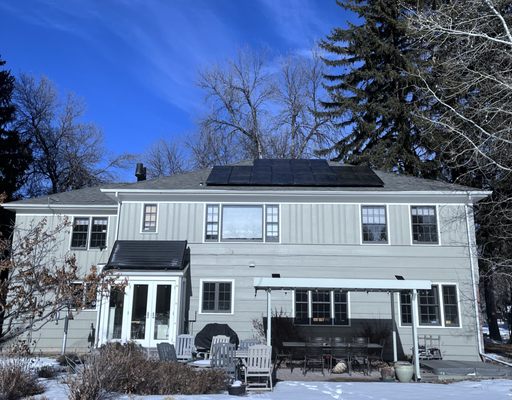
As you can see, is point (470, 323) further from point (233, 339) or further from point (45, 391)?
point (45, 391)

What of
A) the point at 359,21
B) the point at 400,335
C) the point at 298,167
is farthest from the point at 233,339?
the point at 359,21

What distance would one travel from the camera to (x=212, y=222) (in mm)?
17172

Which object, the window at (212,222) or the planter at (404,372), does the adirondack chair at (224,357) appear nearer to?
the planter at (404,372)

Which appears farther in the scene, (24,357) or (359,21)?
(359,21)

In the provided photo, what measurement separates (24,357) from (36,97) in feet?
91.4

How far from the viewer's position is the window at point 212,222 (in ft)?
55.9

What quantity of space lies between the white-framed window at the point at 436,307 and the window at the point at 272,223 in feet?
16.1

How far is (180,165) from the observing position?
1544 inches

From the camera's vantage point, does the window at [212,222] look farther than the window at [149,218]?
No

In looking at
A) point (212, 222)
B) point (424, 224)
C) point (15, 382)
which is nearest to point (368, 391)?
point (15, 382)

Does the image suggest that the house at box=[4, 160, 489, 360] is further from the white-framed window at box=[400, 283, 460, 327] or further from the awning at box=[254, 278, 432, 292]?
the awning at box=[254, 278, 432, 292]

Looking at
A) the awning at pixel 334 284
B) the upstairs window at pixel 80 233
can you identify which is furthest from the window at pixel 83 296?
the upstairs window at pixel 80 233

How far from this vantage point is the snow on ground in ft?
29.2

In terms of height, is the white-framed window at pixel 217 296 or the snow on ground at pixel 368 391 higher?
the white-framed window at pixel 217 296
